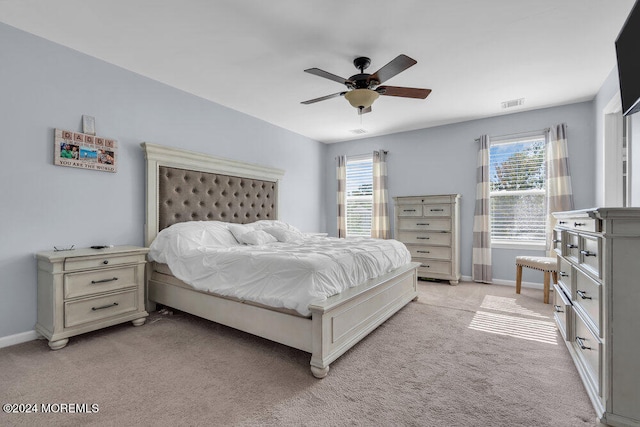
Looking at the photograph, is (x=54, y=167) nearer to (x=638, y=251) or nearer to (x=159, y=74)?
(x=159, y=74)

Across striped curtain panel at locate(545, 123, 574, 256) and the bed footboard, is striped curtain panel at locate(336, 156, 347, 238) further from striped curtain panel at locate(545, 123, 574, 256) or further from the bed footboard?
striped curtain panel at locate(545, 123, 574, 256)

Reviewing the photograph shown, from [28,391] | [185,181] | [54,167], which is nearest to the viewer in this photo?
[28,391]

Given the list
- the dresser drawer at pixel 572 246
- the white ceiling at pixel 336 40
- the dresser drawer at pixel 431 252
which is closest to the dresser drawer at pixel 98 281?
the white ceiling at pixel 336 40

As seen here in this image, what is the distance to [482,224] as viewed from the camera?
4539mm

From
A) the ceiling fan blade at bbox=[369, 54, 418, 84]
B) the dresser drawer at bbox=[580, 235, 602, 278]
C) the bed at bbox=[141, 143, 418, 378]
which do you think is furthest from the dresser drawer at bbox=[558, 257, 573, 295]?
the ceiling fan blade at bbox=[369, 54, 418, 84]

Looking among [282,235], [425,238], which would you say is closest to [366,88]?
[282,235]

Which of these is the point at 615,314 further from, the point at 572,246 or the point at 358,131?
the point at 358,131

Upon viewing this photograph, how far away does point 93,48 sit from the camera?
2676 mm

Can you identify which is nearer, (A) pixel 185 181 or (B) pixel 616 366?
(B) pixel 616 366

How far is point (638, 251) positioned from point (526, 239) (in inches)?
136

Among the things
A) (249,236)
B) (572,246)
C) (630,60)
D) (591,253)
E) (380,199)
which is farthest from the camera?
(380,199)

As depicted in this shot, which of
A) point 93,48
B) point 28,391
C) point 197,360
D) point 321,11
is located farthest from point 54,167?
point 321,11

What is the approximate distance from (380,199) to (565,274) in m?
3.34

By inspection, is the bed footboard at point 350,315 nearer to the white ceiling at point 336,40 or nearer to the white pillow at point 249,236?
the white pillow at point 249,236
